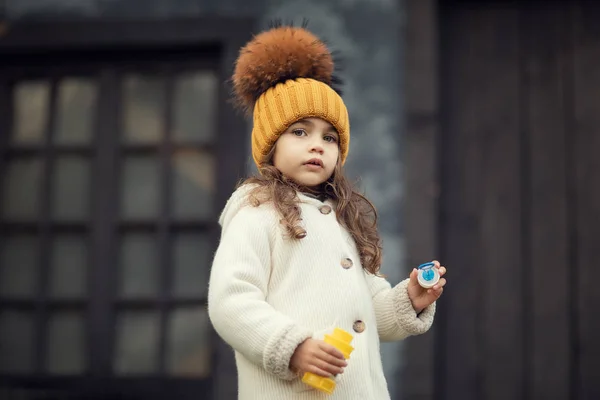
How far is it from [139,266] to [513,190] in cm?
192

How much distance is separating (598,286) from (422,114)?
119cm

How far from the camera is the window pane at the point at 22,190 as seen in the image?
16.5 feet

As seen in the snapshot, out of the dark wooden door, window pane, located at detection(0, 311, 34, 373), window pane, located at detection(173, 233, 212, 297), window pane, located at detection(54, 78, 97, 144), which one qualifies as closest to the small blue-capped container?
the dark wooden door

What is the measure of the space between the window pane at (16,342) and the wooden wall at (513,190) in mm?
2044

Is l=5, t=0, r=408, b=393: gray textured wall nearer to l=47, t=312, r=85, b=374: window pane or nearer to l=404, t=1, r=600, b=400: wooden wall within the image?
l=404, t=1, r=600, b=400: wooden wall

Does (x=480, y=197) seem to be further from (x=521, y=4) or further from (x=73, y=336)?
(x=73, y=336)

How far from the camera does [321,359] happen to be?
2.36 m

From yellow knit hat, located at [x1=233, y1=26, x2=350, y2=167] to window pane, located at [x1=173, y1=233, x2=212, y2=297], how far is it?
1.99m

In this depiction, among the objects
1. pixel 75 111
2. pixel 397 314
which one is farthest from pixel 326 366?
pixel 75 111

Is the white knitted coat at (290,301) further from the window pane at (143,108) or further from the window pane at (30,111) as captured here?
the window pane at (30,111)

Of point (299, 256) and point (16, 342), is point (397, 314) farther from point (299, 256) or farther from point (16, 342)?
point (16, 342)

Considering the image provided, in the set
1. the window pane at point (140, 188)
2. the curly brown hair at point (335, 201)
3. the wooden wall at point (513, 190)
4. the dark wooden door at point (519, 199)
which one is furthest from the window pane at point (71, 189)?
the curly brown hair at point (335, 201)

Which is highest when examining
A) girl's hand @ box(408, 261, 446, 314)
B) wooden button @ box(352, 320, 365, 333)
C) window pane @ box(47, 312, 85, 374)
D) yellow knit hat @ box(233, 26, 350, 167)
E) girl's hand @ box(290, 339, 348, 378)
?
yellow knit hat @ box(233, 26, 350, 167)

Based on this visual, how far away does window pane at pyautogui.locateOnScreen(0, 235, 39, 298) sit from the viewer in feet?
16.4
